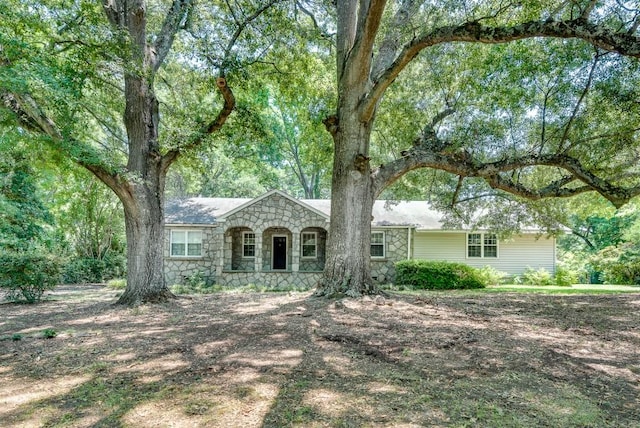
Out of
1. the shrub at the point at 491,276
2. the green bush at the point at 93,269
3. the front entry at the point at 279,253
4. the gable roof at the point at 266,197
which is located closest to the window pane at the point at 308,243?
the front entry at the point at 279,253

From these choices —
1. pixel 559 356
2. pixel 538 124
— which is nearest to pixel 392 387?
pixel 559 356

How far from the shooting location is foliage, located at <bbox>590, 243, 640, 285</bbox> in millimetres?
18203

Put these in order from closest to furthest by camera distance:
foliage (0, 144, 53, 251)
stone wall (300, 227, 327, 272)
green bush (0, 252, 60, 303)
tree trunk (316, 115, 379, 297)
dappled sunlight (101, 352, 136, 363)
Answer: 1. dappled sunlight (101, 352, 136, 363)
2. tree trunk (316, 115, 379, 297)
3. green bush (0, 252, 60, 303)
4. foliage (0, 144, 53, 251)
5. stone wall (300, 227, 327, 272)

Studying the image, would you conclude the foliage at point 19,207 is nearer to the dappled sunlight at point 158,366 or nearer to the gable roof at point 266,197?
the gable roof at point 266,197

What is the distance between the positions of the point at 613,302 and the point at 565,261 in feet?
49.0

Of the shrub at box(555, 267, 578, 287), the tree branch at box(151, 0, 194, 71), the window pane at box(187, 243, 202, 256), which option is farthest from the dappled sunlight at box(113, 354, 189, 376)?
the shrub at box(555, 267, 578, 287)

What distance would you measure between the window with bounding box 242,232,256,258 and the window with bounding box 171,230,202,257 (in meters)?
2.28

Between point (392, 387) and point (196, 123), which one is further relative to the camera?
point (196, 123)

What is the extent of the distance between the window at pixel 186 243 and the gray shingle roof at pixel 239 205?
1.78ft

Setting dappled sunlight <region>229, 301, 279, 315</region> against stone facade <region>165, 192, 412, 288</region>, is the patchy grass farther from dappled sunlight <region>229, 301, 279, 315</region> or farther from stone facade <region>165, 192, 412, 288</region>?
dappled sunlight <region>229, 301, 279, 315</region>

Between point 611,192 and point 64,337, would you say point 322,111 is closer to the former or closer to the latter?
point 611,192

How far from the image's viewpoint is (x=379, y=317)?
712 centimetres

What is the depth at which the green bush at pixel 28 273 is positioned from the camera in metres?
10.2

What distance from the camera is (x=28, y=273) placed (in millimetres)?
10445
